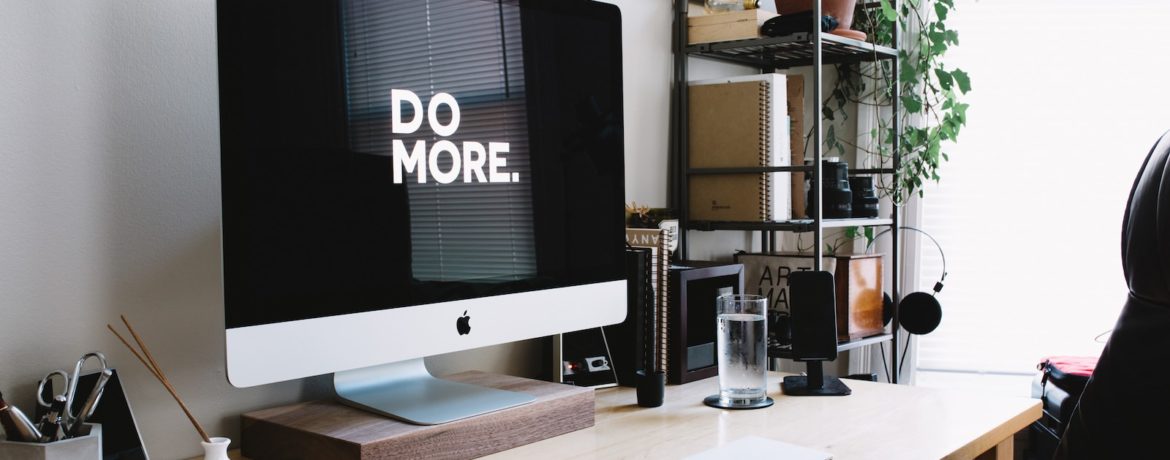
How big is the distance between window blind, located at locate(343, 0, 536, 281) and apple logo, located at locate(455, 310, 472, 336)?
0.06m

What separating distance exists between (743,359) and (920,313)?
104 cm

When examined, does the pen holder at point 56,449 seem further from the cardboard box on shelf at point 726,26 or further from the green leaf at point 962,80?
the green leaf at point 962,80

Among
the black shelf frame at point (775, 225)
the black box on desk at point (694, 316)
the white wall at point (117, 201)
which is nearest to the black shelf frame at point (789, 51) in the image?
the black shelf frame at point (775, 225)

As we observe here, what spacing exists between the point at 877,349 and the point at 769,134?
91cm

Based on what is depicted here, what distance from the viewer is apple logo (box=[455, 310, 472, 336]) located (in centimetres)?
131

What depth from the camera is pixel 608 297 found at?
1.57 meters

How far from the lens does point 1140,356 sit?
0.98 m

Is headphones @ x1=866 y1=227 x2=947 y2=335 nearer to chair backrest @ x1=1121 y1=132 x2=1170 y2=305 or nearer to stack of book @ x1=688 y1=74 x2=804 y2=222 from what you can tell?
stack of book @ x1=688 y1=74 x2=804 y2=222

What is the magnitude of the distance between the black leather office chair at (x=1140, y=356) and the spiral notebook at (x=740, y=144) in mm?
1093

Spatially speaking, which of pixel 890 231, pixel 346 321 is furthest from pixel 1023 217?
pixel 346 321

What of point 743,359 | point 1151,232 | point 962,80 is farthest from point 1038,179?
point 1151,232

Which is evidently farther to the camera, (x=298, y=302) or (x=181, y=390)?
(x=181, y=390)

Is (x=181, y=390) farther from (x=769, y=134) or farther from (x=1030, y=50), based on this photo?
(x=1030, y=50)

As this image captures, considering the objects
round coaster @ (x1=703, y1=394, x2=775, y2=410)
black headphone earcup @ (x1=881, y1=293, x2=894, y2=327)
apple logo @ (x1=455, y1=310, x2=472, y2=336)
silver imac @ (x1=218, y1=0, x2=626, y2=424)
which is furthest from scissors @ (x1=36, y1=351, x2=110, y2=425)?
black headphone earcup @ (x1=881, y1=293, x2=894, y2=327)
